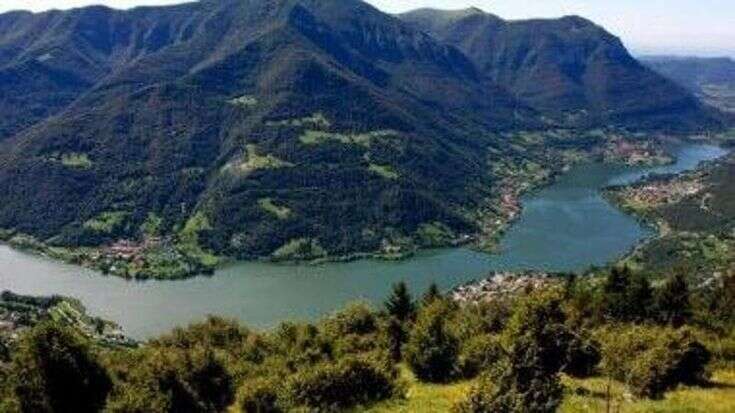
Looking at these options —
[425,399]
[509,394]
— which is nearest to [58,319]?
[425,399]

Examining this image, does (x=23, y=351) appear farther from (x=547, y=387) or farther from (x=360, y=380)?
(x=547, y=387)

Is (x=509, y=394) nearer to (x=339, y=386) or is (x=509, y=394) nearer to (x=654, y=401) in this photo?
(x=654, y=401)

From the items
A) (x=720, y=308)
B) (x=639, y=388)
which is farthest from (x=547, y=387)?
(x=720, y=308)

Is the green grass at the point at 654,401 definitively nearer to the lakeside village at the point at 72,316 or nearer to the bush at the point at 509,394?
the bush at the point at 509,394

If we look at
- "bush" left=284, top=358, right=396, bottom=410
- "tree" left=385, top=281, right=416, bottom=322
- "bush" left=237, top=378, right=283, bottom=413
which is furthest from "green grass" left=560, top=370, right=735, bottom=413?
"tree" left=385, top=281, right=416, bottom=322

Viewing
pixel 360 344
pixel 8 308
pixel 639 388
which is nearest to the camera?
pixel 639 388

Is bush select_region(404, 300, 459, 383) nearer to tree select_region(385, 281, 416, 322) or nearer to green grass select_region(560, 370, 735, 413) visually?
green grass select_region(560, 370, 735, 413)
